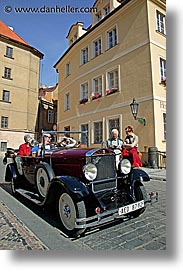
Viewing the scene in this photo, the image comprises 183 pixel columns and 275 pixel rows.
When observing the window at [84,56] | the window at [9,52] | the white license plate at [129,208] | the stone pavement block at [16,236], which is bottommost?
the stone pavement block at [16,236]

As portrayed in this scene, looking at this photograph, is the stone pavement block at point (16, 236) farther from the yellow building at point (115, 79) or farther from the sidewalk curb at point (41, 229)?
the yellow building at point (115, 79)

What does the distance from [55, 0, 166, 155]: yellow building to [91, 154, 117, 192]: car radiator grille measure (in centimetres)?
62

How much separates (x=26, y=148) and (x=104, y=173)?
4.68 feet

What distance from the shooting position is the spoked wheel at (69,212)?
65.4 inches

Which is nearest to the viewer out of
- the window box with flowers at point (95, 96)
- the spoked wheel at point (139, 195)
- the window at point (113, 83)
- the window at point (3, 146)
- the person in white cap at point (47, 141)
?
the spoked wheel at point (139, 195)

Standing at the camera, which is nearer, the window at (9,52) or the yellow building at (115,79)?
the window at (9,52)

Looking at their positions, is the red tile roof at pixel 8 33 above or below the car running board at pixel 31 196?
above

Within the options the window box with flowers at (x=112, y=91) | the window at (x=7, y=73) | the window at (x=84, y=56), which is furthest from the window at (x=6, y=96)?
the window at (x=84, y=56)

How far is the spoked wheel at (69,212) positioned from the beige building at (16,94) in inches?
49.7

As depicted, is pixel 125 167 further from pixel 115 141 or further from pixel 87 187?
pixel 115 141

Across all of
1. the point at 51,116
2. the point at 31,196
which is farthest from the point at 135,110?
the point at 31,196

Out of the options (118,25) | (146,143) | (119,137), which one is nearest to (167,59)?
(119,137)

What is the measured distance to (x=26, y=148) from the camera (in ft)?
9.66

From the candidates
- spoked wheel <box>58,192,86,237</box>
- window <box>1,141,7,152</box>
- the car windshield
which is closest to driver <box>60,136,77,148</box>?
the car windshield
